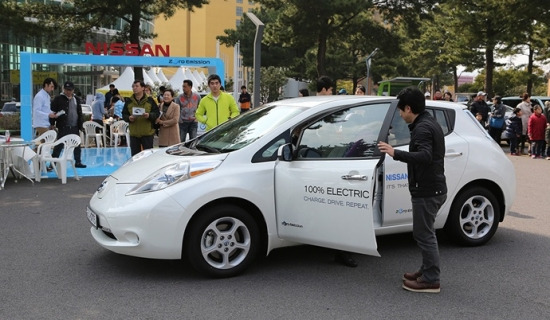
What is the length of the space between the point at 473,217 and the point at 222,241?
8.84 ft

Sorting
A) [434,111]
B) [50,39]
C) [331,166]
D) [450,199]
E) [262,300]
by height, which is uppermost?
[50,39]

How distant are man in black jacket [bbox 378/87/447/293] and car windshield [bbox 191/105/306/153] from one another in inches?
46.3

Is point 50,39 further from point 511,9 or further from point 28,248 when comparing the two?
point 28,248

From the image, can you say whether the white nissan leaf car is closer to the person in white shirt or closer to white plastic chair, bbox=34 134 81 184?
white plastic chair, bbox=34 134 81 184

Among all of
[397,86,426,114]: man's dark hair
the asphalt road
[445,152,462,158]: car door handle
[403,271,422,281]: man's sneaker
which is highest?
[397,86,426,114]: man's dark hair

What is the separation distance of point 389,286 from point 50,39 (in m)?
25.6

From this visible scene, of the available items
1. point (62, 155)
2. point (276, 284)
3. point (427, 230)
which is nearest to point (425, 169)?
point (427, 230)

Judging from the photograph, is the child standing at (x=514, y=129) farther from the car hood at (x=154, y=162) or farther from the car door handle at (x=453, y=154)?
the car hood at (x=154, y=162)

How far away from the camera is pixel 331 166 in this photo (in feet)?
14.9

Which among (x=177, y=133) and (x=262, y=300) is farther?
(x=177, y=133)

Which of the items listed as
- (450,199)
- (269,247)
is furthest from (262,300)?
(450,199)

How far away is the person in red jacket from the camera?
15688mm

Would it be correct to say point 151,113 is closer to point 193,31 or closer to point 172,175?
point 172,175

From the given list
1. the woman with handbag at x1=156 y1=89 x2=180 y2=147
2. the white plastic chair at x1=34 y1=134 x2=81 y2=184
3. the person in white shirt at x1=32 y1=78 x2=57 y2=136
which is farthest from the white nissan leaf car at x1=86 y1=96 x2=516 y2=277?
the person in white shirt at x1=32 y1=78 x2=57 y2=136
